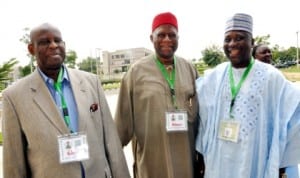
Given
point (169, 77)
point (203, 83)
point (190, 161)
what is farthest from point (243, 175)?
point (169, 77)

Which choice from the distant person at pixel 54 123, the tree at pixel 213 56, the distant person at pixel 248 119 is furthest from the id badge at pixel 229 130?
the tree at pixel 213 56

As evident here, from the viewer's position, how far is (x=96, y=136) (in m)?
2.16

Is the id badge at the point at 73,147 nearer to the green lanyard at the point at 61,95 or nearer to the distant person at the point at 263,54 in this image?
the green lanyard at the point at 61,95

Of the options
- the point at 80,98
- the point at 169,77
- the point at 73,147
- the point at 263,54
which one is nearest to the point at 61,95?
the point at 80,98

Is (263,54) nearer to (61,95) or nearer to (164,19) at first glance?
(164,19)

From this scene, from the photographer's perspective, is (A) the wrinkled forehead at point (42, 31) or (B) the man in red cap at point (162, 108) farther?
(B) the man in red cap at point (162, 108)

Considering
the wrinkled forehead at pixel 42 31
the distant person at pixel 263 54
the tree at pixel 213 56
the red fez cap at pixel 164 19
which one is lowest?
the distant person at pixel 263 54

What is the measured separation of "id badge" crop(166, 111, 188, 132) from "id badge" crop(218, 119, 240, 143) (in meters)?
0.36

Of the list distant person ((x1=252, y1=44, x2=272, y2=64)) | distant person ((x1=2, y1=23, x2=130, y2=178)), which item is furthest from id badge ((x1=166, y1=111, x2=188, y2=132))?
distant person ((x1=252, y1=44, x2=272, y2=64))

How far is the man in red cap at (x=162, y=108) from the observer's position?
2717 mm

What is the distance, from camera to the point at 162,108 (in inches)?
107

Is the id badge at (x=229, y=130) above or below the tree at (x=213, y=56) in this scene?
below

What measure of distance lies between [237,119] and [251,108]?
12cm

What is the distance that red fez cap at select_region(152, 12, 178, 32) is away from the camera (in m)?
2.74
